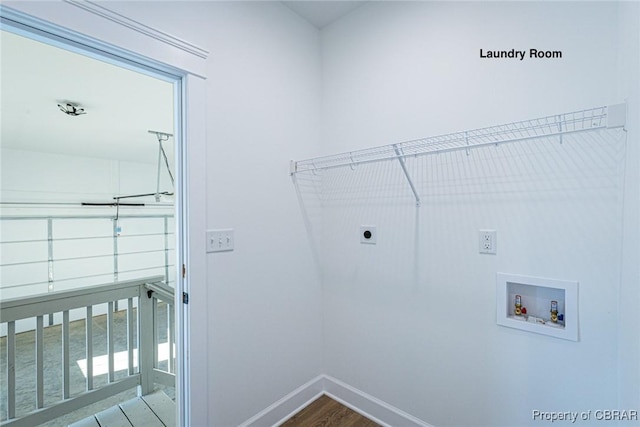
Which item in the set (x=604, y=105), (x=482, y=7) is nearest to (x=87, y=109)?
(x=482, y=7)

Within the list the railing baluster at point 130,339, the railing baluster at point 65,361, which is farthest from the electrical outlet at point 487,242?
the railing baluster at point 65,361

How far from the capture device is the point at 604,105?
111 centimetres

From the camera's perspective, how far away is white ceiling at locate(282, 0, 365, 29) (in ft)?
6.04

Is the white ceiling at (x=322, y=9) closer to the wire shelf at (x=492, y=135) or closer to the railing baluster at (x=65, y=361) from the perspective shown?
the wire shelf at (x=492, y=135)

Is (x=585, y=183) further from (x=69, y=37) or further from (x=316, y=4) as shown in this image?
(x=69, y=37)

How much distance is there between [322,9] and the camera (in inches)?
74.5

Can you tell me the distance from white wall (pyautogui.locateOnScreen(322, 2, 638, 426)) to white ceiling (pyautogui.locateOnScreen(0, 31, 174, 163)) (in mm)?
1498

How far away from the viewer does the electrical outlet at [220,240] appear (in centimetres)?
147

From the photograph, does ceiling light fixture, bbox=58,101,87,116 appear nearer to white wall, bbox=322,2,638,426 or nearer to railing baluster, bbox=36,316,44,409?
railing baluster, bbox=36,316,44,409

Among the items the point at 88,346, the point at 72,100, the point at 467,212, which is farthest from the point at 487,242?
the point at 72,100

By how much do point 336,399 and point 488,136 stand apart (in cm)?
190

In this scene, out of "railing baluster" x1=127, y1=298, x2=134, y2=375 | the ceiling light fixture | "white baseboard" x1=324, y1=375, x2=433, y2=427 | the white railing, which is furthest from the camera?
the ceiling light fixture

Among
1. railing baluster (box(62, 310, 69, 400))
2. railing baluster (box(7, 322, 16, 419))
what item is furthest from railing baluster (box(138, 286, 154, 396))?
railing baluster (box(7, 322, 16, 419))

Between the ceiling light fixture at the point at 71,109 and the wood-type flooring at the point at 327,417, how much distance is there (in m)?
3.15
